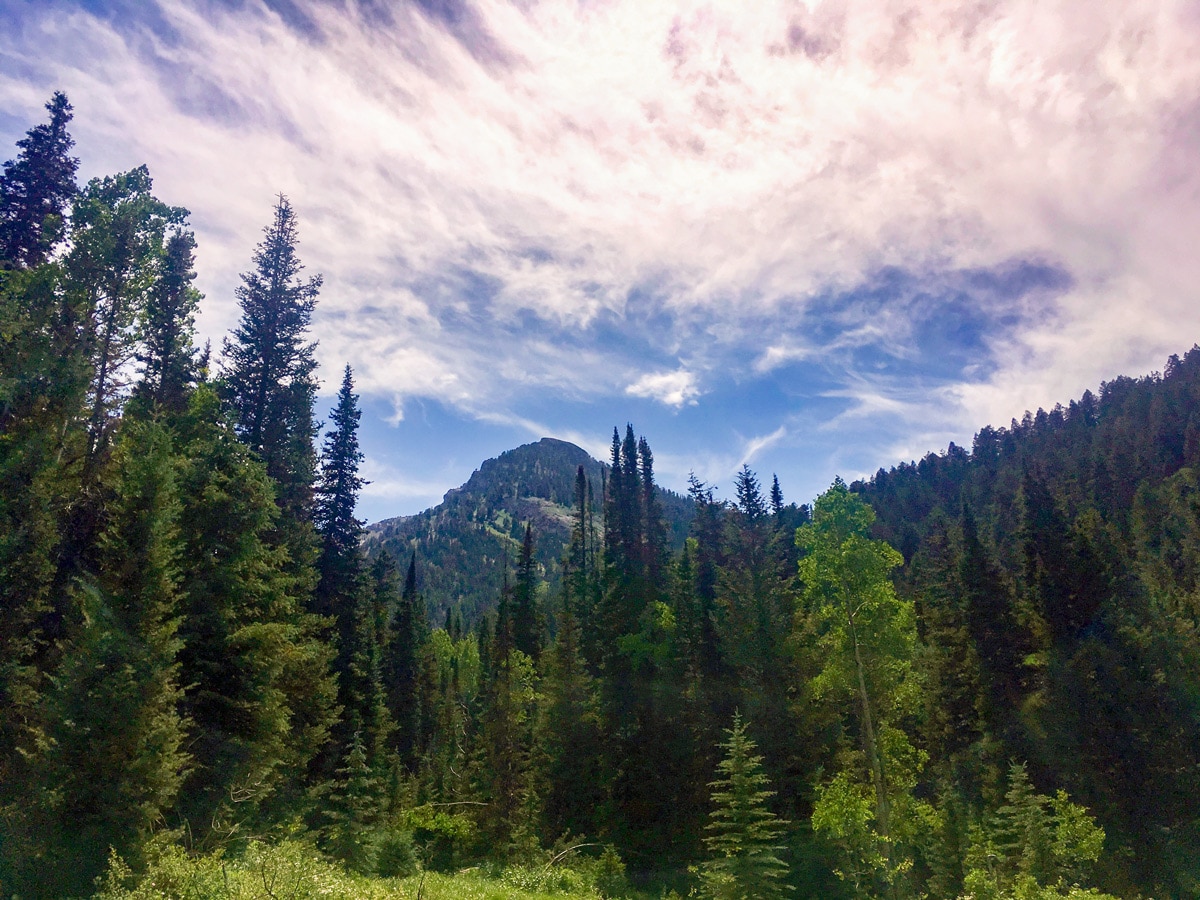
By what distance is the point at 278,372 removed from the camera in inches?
1134

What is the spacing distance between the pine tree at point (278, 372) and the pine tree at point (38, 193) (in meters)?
6.72

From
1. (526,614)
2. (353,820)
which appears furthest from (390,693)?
(353,820)

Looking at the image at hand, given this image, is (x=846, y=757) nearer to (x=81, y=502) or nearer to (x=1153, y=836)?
(x=1153, y=836)

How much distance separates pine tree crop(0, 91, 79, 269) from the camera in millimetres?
23656

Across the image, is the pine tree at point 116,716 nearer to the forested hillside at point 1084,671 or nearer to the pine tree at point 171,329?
the pine tree at point 171,329

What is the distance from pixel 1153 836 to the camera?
28.2 meters

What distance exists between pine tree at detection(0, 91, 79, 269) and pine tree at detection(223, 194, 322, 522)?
6.72 m

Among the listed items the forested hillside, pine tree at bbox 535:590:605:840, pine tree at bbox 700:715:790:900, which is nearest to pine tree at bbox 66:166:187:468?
pine tree at bbox 700:715:790:900

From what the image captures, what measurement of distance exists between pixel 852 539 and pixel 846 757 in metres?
11.5

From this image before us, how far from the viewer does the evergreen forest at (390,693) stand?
16000 mm

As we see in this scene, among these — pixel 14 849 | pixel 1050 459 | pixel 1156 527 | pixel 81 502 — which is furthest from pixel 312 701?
pixel 1050 459

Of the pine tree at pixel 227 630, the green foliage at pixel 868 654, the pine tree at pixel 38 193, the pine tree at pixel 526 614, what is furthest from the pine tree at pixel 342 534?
the pine tree at pixel 526 614

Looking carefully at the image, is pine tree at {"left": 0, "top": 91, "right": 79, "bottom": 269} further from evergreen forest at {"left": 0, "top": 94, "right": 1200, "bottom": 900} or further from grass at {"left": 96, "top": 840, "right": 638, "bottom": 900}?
grass at {"left": 96, "top": 840, "right": 638, "bottom": 900}

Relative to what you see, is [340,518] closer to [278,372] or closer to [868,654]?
[278,372]
